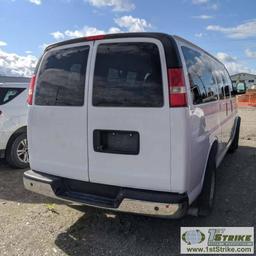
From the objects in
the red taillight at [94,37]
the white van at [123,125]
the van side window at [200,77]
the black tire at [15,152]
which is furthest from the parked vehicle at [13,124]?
the van side window at [200,77]

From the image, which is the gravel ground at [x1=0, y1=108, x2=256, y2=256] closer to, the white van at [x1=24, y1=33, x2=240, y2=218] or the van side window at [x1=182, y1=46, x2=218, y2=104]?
the white van at [x1=24, y1=33, x2=240, y2=218]

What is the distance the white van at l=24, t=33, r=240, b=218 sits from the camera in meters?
3.15

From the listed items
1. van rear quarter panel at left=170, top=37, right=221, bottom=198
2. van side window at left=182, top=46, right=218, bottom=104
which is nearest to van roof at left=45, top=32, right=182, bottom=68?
van rear quarter panel at left=170, top=37, right=221, bottom=198

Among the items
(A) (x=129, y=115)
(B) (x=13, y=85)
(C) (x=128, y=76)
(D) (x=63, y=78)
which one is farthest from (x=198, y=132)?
(B) (x=13, y=85)

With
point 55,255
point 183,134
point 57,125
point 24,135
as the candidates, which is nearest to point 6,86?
point 24,135

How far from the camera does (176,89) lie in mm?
3145

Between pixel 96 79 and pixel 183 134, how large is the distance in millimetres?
1098

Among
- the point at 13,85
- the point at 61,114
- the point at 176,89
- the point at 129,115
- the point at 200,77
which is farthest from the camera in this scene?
the point at 13,85

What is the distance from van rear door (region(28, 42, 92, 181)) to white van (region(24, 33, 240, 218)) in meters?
0.01

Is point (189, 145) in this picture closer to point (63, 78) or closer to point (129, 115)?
point (129, 115)

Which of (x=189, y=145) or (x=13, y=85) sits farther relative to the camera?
(x=13, y=85)

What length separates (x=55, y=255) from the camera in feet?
11.5

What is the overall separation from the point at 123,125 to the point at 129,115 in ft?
0.39

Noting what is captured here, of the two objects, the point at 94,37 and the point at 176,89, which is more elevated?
the point at 94,37
